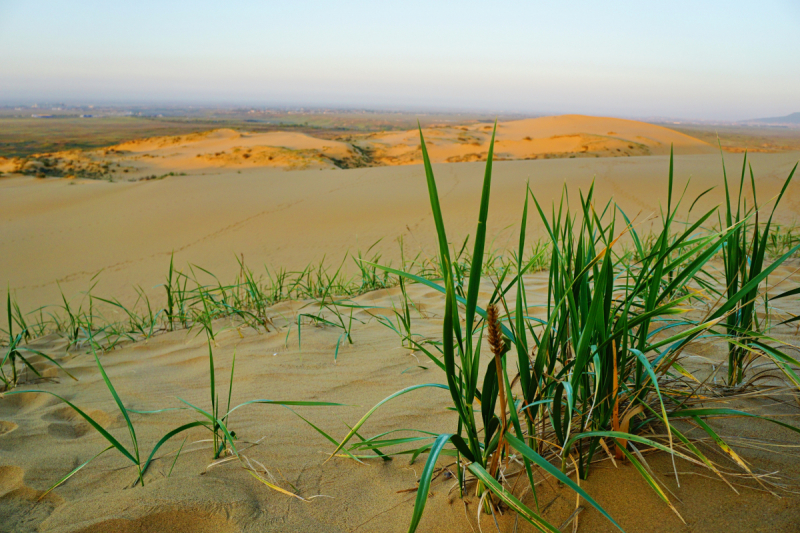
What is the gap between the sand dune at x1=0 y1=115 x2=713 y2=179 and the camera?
17.0m

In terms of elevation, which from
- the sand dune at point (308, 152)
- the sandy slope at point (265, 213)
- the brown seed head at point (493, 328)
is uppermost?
the sand dune at point (308, 152)

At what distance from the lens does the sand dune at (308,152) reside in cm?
1695

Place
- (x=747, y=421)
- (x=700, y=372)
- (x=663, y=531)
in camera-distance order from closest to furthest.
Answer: (x=663, y=531), (x=747, y=421), (x=700, y=372)

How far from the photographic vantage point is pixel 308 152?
17734mm

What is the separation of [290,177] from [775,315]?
38.7 ft

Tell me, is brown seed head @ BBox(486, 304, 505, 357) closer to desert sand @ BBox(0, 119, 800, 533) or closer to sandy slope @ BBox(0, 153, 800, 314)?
desert sand @ BBox(0, 119, 800, 533)

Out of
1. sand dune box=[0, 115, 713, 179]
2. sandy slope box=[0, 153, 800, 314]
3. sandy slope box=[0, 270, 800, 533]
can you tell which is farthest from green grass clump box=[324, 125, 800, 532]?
sand dune box=[0, 115, 713, 179]

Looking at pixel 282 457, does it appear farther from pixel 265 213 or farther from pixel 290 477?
pixel 265 213

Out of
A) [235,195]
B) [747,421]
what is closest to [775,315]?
[747,421]

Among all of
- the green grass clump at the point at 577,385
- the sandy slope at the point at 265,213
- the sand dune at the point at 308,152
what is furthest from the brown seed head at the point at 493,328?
the sand dune at the point at 308,152

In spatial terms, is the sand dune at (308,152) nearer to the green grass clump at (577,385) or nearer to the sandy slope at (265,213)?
the sandy slope at (265,213)

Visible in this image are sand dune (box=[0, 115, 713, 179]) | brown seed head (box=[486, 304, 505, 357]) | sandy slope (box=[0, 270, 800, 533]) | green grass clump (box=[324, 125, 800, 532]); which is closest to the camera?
brown seed head (box=[486, 304, 505, 357])

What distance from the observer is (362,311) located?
262 cm

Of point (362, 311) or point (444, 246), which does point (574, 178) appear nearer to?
point (362, 311)
